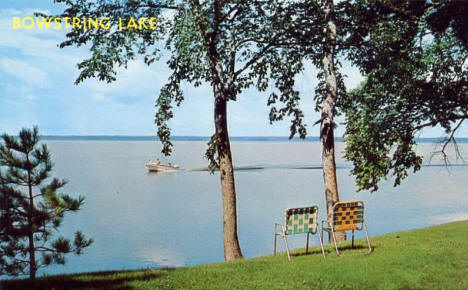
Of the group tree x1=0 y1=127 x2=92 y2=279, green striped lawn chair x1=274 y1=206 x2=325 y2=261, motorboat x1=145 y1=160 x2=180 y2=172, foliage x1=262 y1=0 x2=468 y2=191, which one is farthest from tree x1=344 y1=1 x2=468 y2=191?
motorboat x1=145 y1=160 x2=180 y2=172

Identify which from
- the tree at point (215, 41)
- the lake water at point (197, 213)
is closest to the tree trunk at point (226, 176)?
the tree at point (215, 41)

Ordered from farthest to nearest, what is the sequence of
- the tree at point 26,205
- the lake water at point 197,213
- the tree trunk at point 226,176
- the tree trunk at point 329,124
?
the lake water at point 197,213 → the tree trunk at point 329,124 → the tree trunk at point 226,176 → the tree at point 26,205

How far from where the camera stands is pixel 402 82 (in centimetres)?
1477

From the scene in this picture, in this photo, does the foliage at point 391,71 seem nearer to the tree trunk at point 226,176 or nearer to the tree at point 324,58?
the tree at point 324,58

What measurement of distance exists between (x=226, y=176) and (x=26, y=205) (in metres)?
4.58

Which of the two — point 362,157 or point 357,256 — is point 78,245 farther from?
point 362,157

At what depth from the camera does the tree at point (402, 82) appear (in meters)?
14.3

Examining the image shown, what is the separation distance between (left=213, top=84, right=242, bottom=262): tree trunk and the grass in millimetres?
2377

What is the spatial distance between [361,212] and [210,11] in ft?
17.8

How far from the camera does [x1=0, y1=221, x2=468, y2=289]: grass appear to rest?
7496 millimetres

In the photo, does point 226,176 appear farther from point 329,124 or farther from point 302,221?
point 329,124

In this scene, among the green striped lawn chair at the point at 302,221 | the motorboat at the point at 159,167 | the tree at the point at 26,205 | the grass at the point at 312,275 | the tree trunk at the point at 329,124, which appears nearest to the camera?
the grass at the point at 312,275

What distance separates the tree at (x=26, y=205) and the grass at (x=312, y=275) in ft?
12.4

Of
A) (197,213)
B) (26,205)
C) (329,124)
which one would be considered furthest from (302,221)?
(197,213)
